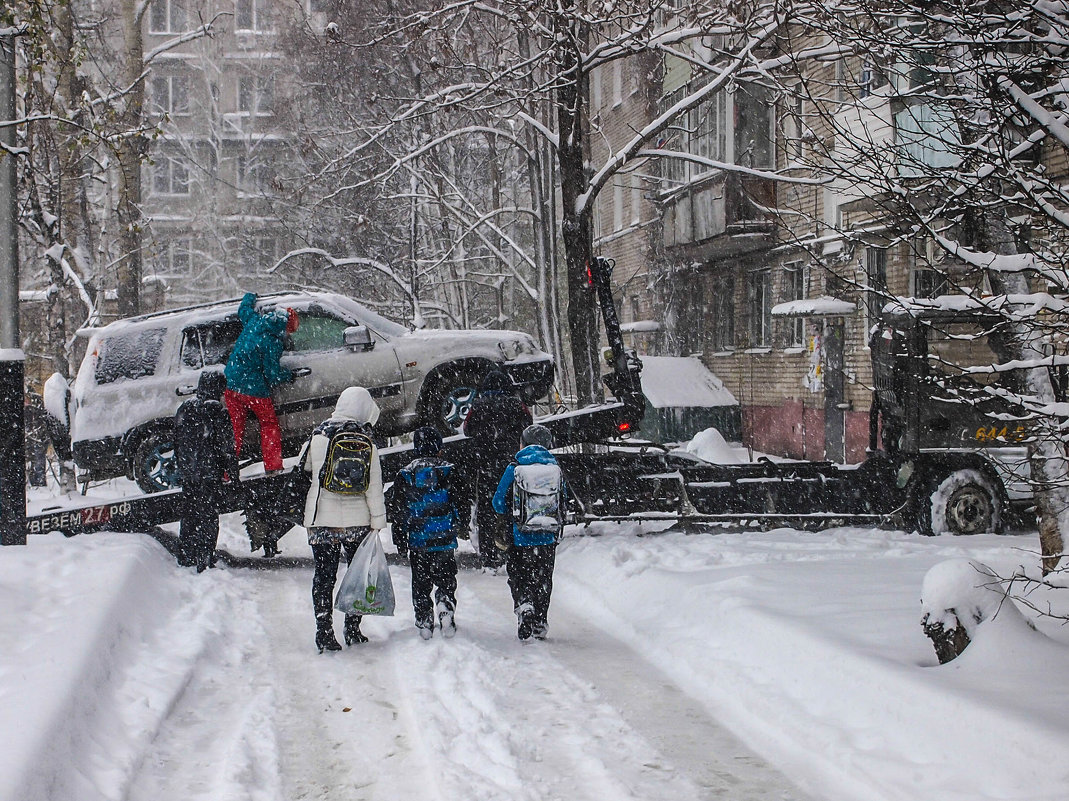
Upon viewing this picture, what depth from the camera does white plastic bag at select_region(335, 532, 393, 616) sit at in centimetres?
698

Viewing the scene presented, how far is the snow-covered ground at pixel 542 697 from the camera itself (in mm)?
4348

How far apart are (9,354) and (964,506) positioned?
958 centimetres

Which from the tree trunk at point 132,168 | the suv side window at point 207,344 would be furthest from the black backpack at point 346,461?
the tree trunk at point 132,168

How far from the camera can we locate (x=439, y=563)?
725 cm

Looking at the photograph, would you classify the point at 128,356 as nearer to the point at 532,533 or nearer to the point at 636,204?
the point at 532,533

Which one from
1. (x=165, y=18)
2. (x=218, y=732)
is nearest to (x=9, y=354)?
(x=218, y=732)

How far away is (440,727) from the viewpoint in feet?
16.9

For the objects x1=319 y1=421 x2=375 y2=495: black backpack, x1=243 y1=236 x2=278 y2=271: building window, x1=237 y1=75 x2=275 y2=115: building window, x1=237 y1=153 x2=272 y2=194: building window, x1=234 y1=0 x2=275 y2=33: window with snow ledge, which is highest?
x1=234 y1=0 x2=275 y2=33: window with snow ledge

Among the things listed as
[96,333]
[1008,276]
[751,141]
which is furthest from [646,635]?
[751,141]

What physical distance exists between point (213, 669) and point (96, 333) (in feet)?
17.7

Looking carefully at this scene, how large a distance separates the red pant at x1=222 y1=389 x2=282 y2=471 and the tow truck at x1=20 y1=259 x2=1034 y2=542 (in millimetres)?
2824

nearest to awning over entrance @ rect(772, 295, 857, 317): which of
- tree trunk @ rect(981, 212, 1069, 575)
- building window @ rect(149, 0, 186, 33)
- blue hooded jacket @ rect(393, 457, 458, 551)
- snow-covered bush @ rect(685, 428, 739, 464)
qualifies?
snow-covered bush @ rect(685, 428, 739, 464)

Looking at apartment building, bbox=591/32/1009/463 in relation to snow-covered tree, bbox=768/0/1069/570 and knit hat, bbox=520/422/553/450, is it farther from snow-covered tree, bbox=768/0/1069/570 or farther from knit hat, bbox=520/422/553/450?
snow-covered tree, bbox=768/0/1069/570

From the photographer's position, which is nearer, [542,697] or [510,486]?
[542,697]
